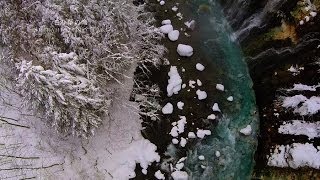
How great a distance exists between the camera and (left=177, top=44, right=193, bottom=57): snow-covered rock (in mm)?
9422

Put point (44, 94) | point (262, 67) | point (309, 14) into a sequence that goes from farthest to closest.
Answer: point (262, 67)
point (309, 14)
point (44, 94)

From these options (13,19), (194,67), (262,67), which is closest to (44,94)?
(13,19)

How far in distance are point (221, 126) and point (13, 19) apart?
177 inches

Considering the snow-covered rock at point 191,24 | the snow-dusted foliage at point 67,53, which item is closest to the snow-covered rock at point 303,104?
the snow-covered rock at point 191,24

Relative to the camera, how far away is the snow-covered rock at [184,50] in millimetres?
9422

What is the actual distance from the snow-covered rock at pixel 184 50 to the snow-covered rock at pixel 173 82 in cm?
40

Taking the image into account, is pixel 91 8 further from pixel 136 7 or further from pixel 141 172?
pixel 141 172

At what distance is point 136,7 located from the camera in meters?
9.47

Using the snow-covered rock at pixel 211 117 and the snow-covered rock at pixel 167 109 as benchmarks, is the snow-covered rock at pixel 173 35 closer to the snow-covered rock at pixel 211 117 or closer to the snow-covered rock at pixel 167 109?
the snow-covered rock at pixel 167 109

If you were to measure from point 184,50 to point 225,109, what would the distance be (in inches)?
58.9

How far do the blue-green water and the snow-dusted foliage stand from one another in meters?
1.93

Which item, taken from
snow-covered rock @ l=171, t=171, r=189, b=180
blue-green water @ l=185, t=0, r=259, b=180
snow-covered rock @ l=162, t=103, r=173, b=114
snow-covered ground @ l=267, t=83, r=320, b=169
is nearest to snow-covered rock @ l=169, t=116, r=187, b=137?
snow-covered rock @ l=162, t=103, r=173, b=114

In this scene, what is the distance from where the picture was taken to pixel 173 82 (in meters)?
9.28

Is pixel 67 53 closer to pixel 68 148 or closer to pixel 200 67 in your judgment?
pixel 68 148
